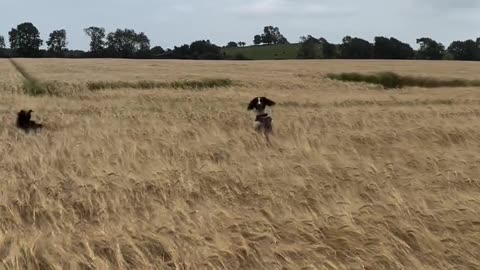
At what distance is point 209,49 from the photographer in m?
123

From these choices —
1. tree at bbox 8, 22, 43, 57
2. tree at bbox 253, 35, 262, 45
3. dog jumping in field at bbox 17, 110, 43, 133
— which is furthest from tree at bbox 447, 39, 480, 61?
A: dog jumping in field at bbox 17, 110, 43, 133

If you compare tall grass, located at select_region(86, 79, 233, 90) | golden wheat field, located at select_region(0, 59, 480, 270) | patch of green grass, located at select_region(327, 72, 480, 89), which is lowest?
patch of green grass, located at select_region(327, 72, 480, 89)

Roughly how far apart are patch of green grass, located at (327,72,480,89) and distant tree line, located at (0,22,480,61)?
73043 mm

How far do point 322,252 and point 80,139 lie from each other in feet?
20.6

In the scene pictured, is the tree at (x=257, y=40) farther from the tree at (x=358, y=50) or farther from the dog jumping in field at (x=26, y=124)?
the dog jumping in field at (x=26, y=124)

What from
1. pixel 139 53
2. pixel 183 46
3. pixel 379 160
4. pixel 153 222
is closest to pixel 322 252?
pixel 153 222

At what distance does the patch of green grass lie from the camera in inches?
1610

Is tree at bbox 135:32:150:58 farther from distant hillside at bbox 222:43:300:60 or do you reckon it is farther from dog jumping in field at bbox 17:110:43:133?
dog jumping in field at bbox 17:110:43:133

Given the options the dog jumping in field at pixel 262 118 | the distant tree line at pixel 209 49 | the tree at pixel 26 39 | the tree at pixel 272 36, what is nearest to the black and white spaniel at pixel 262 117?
the dog jumping in field at pixel 262 118

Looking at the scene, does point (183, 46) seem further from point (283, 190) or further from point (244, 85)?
point (283, 190)

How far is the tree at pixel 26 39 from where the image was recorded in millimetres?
130125

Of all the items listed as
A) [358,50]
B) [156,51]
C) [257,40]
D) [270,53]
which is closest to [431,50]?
[358,50]

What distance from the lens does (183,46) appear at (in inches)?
4862

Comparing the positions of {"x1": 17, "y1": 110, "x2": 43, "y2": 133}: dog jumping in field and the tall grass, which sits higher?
{"x1": 17, "y1": 110, "x2": 43, "y2": 133}: dog jumping in field
